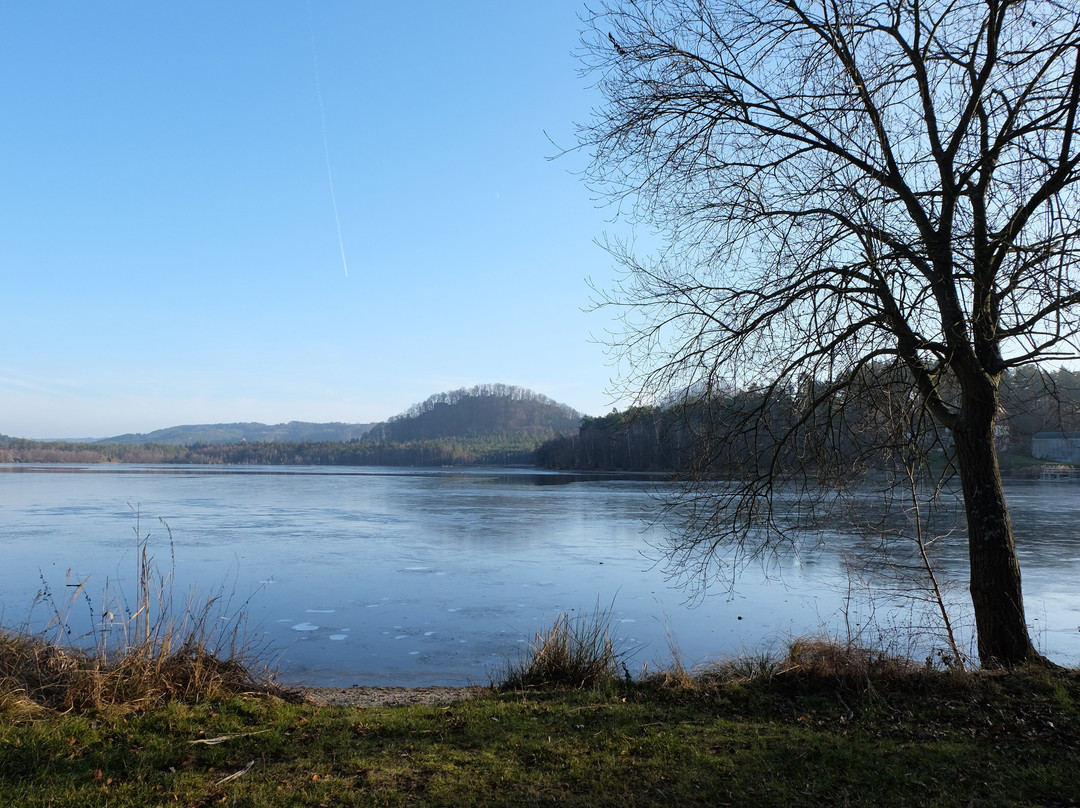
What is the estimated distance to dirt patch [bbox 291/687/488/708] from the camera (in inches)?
238

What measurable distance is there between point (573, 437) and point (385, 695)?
78228 mm

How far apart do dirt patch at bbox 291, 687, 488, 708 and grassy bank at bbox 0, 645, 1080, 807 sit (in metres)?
0.62

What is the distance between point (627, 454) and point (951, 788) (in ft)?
207

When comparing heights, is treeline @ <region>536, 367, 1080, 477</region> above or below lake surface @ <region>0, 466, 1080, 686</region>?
above

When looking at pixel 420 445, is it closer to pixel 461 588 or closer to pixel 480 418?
pixel 480 418

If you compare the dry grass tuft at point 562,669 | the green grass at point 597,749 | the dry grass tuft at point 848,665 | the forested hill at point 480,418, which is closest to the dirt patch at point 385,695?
the dry grass tuft at point 562,669

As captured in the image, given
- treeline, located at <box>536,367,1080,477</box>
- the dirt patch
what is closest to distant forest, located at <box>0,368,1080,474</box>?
treeline, located at <box>536,367,1080,477</box>

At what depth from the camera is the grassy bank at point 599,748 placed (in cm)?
370

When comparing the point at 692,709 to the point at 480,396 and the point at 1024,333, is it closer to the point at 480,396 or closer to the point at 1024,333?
the point at 1024,333

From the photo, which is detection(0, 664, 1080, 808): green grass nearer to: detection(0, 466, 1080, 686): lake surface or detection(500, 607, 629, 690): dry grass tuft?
detection(500, 607, 629, 690): dry grass tuft

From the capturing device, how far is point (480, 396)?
189250 mm

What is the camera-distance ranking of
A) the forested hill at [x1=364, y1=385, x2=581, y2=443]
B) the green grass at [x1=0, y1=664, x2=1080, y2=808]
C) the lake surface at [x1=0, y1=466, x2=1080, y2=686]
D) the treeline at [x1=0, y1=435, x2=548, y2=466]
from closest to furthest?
the green grass at [x1=0, y1=664, x2=1080, y2=808] < the lake surface at [x1=0, y1=466, x2=1080, y2=686] < the treeline at [x1=0, y1=435, x2=548, y2=466] < the forested hill at [x1=364, y1=385, x2=581, y2=443]

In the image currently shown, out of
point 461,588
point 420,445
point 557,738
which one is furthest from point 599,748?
point 420,445

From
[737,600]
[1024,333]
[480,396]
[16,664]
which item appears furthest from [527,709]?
[480,396]
